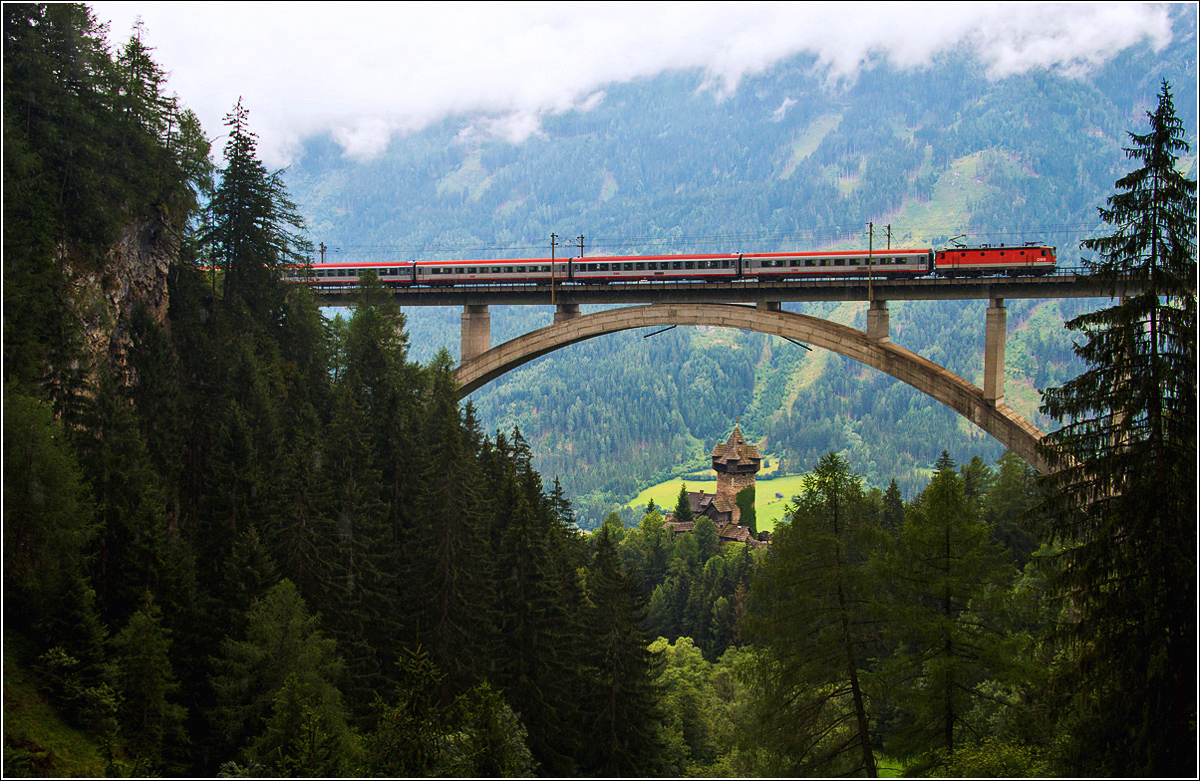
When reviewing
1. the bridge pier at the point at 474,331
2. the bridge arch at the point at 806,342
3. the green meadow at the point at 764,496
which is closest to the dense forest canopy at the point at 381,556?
the bridge arch at the point at 806,342

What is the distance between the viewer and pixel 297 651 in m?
20.9

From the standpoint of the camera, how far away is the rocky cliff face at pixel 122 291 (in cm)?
2536

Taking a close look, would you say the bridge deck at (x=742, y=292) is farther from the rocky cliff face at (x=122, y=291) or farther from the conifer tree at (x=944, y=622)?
the conifer tree at (x=944, y=622)

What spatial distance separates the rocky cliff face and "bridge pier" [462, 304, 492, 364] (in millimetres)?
17646

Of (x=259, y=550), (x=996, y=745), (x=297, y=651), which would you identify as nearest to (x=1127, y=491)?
(x=996, y=745)

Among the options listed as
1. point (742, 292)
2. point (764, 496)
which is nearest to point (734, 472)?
point (742, 292)

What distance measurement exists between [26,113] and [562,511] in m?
27.0

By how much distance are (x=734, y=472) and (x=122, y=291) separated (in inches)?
2246

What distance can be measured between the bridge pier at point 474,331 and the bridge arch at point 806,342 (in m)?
0.73

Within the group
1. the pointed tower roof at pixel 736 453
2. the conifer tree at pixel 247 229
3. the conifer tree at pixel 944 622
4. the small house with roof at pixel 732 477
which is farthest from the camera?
the pointed tower roof at pixel 736 453

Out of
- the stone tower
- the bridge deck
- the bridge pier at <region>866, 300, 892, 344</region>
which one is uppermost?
the bridge deck

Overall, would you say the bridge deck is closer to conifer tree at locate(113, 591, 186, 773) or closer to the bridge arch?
the bridge arch

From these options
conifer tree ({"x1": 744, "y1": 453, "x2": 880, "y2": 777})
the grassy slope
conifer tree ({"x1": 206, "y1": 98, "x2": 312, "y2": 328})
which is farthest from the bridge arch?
the grassy slope

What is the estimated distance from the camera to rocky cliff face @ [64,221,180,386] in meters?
25.4
